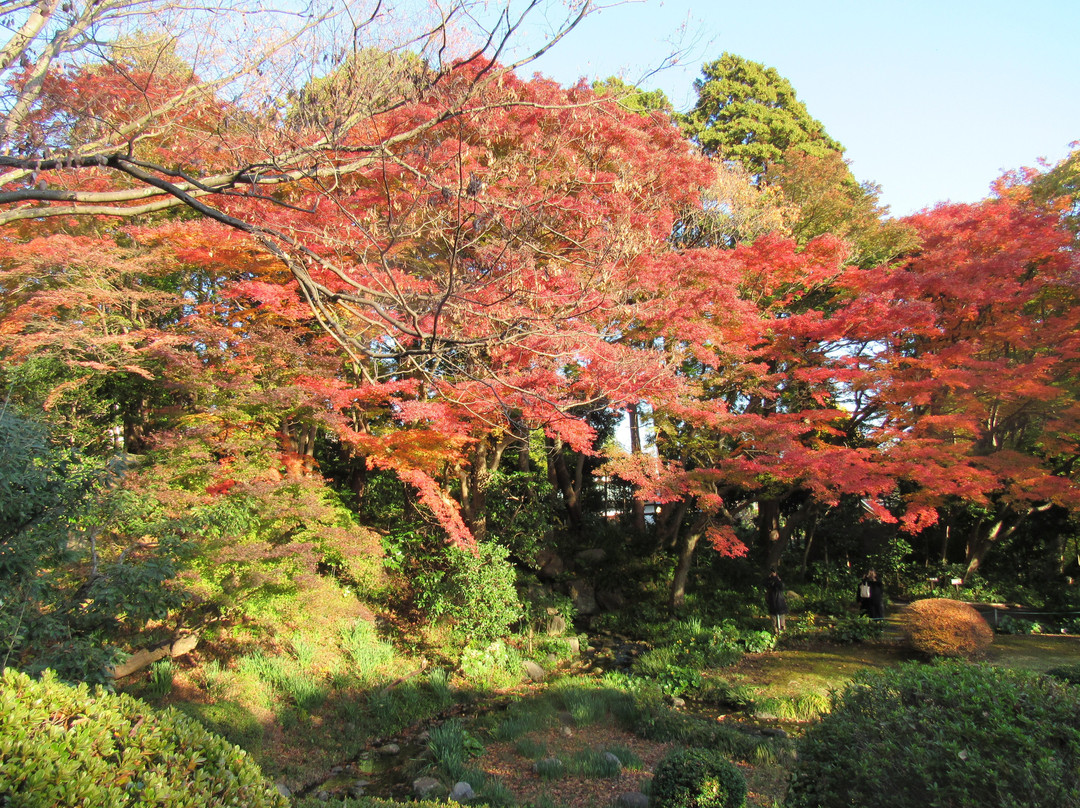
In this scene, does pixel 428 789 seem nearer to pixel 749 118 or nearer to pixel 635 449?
pixel 635 449

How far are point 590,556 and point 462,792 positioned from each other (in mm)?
8196

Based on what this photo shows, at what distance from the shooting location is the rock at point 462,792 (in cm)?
522

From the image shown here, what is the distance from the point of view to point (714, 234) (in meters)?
11.9

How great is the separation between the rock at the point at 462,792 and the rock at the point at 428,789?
125 millimetres

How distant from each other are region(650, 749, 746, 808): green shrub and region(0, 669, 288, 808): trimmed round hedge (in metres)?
2.94

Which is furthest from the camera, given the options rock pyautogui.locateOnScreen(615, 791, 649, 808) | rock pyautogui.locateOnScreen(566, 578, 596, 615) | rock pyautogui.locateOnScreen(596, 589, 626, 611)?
rock pyautogui.locateOnScreen(596, 589, 626, 611)

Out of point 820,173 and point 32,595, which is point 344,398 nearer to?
point 32,595

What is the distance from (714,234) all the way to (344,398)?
26.5ft

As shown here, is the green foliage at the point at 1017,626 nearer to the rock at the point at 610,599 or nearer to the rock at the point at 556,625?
the rock at the point at 610,599

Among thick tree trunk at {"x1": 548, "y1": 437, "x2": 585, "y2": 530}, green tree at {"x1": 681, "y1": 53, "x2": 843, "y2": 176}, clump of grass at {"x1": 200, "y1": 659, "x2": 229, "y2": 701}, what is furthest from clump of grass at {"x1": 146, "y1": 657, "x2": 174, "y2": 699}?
green tree at {"x1": 681, "y1": 53, "x2": 843, "y2": 176}

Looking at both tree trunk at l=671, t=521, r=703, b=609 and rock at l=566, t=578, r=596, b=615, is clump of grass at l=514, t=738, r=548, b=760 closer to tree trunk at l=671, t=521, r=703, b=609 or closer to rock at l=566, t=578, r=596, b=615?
rock at l=566, t=578, r=596, b=615

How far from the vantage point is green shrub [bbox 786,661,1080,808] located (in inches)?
106

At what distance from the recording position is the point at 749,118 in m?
14.5

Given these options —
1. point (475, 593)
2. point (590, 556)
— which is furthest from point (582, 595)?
point (475, 593)
